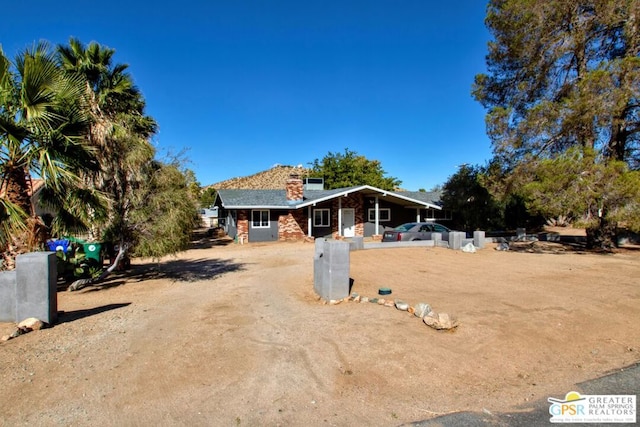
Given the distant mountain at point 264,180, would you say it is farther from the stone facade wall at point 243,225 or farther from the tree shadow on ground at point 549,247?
the tree shadow on ground at point 549,247

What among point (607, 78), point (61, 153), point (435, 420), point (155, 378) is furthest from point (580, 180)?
point (61, 153)

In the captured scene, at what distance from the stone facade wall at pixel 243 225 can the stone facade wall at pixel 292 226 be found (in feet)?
7.11

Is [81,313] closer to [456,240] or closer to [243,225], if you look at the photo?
[456,240]

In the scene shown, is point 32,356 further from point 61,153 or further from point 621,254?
point 621,254

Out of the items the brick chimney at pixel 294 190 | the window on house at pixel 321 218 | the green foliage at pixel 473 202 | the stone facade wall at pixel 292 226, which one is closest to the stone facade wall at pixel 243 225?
the stone facade wall at pixel 292 226

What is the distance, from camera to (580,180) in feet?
43.4

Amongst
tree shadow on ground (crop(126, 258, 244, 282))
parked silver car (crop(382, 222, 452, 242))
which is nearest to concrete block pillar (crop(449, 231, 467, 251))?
parked silver car (crop(382, 222, 452, 242))

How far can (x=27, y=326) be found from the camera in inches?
216

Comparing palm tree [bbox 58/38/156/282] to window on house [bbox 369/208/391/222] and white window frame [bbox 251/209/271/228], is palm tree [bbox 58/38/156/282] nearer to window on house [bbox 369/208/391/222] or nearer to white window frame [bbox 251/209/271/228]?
white window frame [bbox 251/209/271/228]

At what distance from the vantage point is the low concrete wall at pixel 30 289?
5.60 meters

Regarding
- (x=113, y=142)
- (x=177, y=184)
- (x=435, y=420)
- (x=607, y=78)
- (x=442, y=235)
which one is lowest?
(x=435, y=420)

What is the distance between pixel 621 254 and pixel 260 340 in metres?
17.0

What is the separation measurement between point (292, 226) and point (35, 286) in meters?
17.8

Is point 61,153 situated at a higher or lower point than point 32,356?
higher
